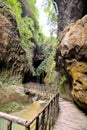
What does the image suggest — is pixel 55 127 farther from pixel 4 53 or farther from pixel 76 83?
pixel 4 53

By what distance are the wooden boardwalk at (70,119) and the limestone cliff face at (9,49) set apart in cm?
845

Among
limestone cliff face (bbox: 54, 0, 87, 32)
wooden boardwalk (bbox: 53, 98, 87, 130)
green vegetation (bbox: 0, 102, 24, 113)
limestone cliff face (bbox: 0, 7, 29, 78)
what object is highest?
limestone cliff face (bbox: 54, 0, 87, 32)

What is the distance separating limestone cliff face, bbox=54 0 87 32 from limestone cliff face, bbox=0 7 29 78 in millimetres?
4373

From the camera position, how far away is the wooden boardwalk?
6191mm

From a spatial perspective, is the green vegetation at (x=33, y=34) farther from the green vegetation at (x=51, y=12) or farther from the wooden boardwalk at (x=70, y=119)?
the wooden boardwalk at (x=70, y=119)

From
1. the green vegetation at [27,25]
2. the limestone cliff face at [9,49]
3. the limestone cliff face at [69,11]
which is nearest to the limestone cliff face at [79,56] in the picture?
the limestone cliff face at [69,11]

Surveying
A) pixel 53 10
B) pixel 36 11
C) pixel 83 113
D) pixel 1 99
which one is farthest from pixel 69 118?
pixel 36 11

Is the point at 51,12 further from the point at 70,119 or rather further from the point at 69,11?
the point at 70,119

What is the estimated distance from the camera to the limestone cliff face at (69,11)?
1311 cm

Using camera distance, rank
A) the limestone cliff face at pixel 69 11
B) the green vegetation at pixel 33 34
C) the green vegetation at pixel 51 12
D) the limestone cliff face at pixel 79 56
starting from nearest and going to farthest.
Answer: the limestone cliff face at pixel 79 56 → the limestone cliff face at pixel 69 11 → the green vegetation at pixel 51 12 → the green vegetation at pixel 33 34

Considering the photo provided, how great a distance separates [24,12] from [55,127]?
24185 millimetres

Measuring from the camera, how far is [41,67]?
24.6 meters

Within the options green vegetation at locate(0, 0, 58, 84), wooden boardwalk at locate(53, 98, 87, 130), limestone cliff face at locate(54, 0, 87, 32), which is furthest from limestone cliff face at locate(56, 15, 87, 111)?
green vegetation at locate(0, 0, 58, 84)

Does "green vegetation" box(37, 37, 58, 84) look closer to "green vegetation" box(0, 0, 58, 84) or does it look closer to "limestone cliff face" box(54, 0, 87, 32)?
"green vegetation" box(0, 0, 58, 84)
